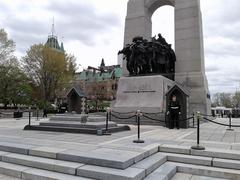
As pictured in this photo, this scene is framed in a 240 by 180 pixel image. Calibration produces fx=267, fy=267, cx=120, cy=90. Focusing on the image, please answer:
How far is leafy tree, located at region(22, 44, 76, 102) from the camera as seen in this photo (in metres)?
35.4

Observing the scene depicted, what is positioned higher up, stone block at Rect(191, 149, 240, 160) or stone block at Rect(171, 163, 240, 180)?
stone block at Rect(191, 149, 240, 160)

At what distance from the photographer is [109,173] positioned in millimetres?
5082

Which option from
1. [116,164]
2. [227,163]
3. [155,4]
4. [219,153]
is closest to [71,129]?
[116,164]

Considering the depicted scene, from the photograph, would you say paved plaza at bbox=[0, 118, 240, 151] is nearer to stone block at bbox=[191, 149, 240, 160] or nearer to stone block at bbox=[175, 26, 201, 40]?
stone block at bbox=[191, 149, 240, 160]

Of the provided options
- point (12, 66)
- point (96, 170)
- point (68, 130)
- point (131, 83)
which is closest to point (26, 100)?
point (12, 66)

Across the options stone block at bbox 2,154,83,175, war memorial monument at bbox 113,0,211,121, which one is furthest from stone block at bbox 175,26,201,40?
stone block at bbox 2,154,83,175

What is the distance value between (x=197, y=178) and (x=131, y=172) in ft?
5.47

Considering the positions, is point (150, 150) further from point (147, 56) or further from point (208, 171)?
point (147, 56)

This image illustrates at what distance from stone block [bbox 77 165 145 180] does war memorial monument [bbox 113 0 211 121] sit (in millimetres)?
11675

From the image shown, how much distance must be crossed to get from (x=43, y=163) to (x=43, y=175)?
18.9 inches

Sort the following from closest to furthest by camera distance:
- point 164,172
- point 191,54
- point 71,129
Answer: point 164,172
point 71,129
point 191,54

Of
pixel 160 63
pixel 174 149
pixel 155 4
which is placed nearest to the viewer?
pixel 174 149

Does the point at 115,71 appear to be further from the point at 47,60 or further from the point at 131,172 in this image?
the point at 131,172

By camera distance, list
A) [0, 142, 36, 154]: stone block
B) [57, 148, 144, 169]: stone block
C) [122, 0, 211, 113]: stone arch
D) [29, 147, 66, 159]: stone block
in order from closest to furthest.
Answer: [57, 148, 144, 169]: stone block < [29, 147, 66, 159]: stone block < [0, 142, 36, 154]: stone block < [122, 0, 211, 113]: stone arch
